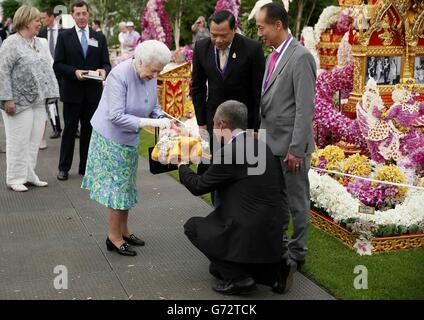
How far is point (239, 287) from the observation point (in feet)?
14.4

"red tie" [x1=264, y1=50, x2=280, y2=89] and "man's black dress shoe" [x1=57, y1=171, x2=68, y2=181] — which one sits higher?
"red tie" [x1=264, y1=50, x2=280, y2=89]

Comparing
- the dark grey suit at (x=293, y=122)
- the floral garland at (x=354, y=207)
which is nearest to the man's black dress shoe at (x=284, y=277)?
the dark grey suit at (x=293, y=122)

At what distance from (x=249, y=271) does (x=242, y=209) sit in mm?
447

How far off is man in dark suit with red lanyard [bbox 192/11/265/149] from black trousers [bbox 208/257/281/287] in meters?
1.29

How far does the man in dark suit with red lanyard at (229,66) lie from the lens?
511cm

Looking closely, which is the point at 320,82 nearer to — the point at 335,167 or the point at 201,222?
the point at 335,167

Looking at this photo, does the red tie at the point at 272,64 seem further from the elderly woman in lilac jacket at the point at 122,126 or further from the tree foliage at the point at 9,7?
the tree foliage at the point at 9,7

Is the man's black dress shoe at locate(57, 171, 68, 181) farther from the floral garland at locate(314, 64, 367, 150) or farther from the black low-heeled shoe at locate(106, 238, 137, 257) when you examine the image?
the floral garland at locate(314, 64, 367, 150)

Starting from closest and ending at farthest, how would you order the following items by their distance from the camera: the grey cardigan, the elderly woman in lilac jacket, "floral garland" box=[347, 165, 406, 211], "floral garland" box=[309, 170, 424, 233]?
1. the elderly woman in lilac jacket
2. "floral garland" box=[309, 170, 424, 233]
3. "floral garland" box=[347, 165, 406, 211]
4. the grey cardigan

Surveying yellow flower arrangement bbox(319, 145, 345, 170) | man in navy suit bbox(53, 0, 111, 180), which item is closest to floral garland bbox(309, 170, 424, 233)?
yellow flower arrangement bbox(319, 145, 345, 170)

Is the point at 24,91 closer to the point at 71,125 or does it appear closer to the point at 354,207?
the point at 71,125

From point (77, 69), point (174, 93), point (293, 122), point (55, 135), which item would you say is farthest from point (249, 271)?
point (55, 135)

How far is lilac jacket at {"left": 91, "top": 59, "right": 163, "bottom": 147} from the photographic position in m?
4.83

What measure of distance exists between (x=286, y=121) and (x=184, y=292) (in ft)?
4.38
